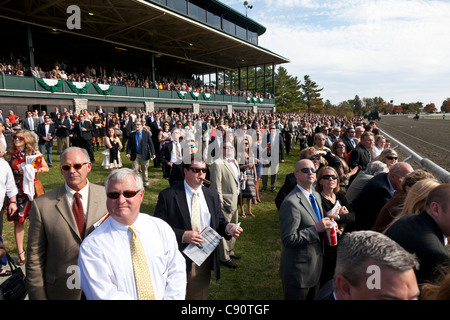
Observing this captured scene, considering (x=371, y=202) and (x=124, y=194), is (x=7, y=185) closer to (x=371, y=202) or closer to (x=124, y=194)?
(x=124, y=194)

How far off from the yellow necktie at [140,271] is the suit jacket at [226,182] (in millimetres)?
2964

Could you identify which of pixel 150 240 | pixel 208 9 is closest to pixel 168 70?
pixel 208 9

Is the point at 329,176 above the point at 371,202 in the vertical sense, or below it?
above

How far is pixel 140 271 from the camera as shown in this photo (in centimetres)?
179

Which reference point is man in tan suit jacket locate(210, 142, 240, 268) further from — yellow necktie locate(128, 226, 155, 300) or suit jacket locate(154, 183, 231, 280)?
yellow necktie locate(128, 226, 155, 300)

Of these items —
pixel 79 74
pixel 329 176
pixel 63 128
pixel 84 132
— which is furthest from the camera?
pixel 79 74

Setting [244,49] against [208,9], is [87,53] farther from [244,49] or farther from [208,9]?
[244,49]

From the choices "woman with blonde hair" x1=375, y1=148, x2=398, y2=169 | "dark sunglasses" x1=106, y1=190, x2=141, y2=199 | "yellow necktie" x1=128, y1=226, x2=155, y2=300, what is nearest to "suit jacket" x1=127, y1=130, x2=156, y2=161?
"woman with blonde hair" x1=375, y1=148, x2=398, y2=169

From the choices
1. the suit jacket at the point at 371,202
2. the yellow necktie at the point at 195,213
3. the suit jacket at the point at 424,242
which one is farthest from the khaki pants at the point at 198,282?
the suit jacket at the point at 371,202

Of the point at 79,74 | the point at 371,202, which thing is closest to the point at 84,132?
the point at 371,202

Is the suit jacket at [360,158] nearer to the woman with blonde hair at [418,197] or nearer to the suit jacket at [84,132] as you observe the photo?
the woman with blonde hair at [418,197]

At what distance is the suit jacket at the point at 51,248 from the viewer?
7.30ft

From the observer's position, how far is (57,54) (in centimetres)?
2909

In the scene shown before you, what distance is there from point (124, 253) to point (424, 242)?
7.41ft
